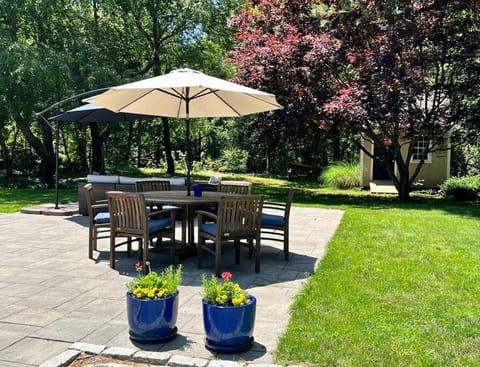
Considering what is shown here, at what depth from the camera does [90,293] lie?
13.7 ft

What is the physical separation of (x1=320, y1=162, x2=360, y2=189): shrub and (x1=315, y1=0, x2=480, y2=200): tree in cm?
449

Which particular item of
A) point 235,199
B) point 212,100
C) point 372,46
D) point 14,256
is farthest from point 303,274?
point 372,46

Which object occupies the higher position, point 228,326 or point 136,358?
point 228,326

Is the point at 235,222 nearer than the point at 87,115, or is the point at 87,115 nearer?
the point at 235,222

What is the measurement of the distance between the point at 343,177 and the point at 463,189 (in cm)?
448

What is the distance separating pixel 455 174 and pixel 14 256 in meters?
15.8

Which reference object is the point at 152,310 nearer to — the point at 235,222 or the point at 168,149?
the point at 235,222

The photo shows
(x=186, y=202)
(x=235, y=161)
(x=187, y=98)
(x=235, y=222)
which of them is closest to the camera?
(x=235, y=222)

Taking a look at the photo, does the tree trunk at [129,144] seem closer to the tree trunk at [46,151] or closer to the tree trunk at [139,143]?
the tree trunk at [139,143]

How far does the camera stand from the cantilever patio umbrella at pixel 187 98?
16.4ft

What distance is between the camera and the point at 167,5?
54.4 feet

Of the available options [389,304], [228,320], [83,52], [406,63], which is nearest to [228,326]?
[228,320]

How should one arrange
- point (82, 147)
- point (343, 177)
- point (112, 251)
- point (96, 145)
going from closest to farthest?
point (112, 251), point (343, 177), point (96, 145), point (82, 147)

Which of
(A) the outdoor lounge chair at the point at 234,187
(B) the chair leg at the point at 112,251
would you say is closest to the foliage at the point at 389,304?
(A) the outdoor lounge chair at the point at 234,187
